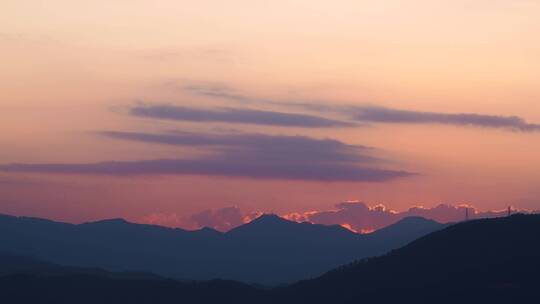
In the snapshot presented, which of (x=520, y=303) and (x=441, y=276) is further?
(x=441, y=276)

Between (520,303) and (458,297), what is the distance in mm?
10537

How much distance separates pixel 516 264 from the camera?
641 feet

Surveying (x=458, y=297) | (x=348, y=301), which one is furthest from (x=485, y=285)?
(x=348, y=301)

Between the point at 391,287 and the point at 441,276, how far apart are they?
29.5ft

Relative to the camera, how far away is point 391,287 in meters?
196

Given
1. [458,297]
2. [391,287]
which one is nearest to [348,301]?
[391,287]

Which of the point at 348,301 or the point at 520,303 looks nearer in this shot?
the point at 520,303

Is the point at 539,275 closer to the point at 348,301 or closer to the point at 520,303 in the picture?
the point at 520,303

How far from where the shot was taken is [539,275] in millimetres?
189000

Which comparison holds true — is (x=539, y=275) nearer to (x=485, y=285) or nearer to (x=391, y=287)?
(x=485, y=285)

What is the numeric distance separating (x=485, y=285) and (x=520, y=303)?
485 inches

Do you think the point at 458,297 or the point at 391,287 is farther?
the point at 391,287

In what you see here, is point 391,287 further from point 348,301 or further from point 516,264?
point 516,264

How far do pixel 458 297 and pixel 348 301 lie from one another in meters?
20.3
